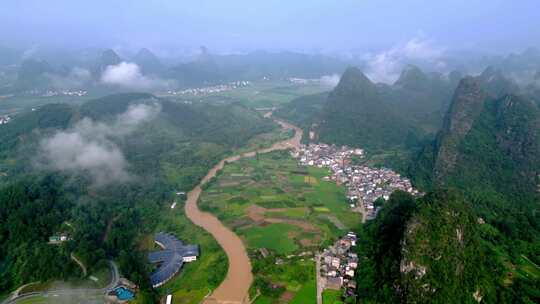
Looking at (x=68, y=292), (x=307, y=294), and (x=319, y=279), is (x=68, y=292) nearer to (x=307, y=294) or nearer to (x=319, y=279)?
(x=307, y=294)

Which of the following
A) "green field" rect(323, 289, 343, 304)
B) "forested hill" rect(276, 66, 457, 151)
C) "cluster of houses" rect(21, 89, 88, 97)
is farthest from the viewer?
"cluster of houses" rect(21, 89, 88, 97)

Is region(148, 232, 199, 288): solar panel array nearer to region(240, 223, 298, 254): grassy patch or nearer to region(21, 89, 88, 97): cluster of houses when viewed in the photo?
region(240, 223, 298, 254): grassy patch

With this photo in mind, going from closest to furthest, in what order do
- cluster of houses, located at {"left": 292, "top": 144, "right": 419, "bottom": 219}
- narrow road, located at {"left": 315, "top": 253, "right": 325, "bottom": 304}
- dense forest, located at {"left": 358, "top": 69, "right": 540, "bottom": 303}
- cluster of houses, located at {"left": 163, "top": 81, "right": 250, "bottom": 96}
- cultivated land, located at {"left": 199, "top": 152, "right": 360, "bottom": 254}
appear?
dense forest, located at {"left": 358, "top": 69, "right": 540, "bottom": 303}, narrow road, located at {"left": 315, "top": 253, "right": 325, "bottom": 304}, cultivated land, located at {"left": 199, "top": 152, "right": 360, "bottom": 254}, cluster of houses, located at {"left": 292, "top": 144, "right": 419, "bottom": 219}, cluster of houses, located at {"left": 163, "top": 81, "right": 250, "bottom": 96}

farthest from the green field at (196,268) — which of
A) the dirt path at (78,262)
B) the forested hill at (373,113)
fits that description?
the forested hill at (373,113)

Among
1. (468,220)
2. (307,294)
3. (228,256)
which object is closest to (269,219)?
(228,256)

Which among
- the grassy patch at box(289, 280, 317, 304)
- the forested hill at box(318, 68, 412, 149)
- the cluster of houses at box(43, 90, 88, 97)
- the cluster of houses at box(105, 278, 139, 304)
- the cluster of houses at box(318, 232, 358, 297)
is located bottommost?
the grassy patch at box(289, 280, 317, 304)

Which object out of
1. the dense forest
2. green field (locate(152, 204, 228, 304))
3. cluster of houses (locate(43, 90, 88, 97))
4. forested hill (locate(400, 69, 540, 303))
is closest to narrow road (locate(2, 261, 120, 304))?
green field (locate(152, 204, 228, 304))

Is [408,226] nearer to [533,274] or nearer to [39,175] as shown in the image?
[533,274]
